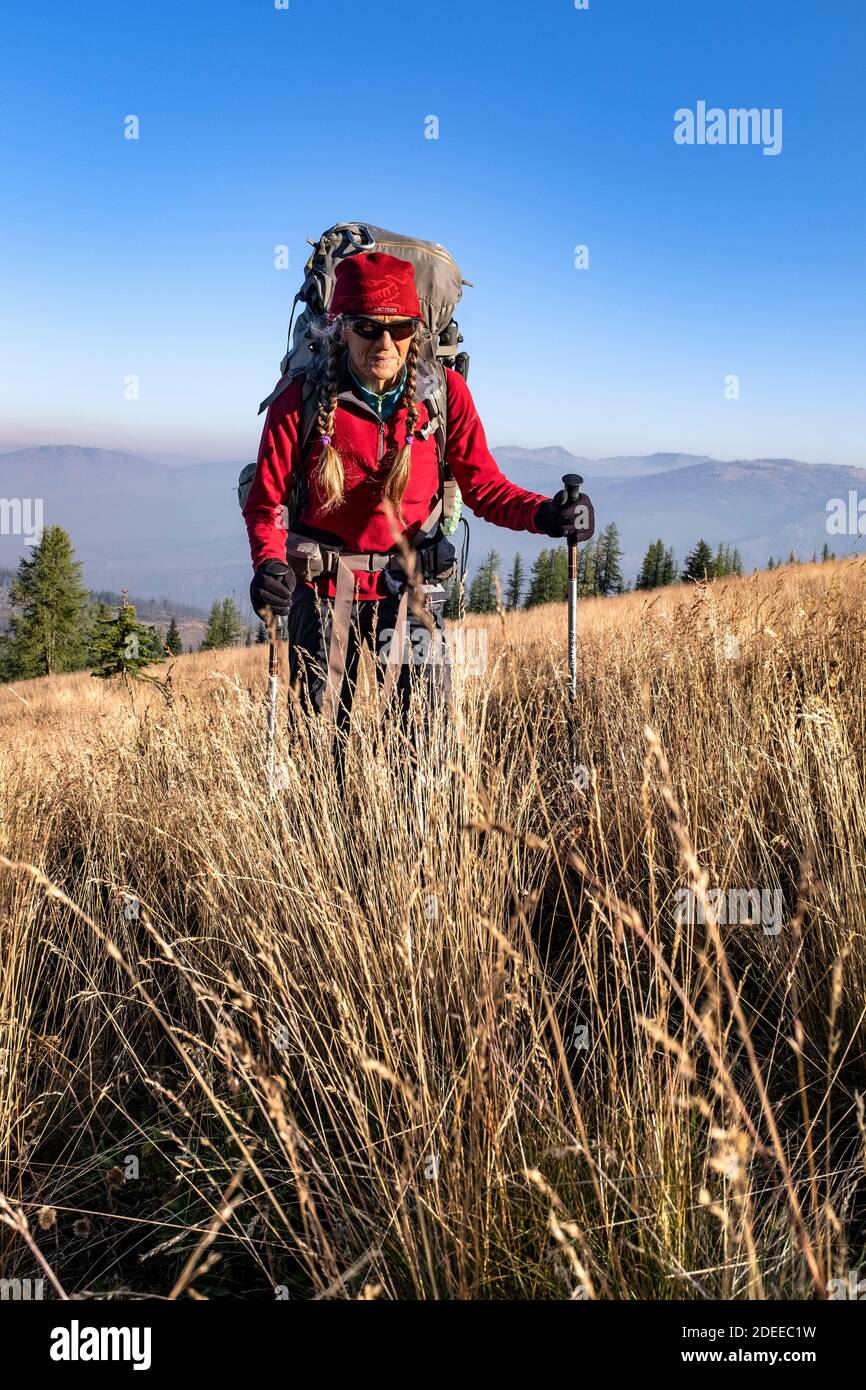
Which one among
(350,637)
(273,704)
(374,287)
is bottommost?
(273,704)

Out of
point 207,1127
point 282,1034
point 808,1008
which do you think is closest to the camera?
point 282,1034

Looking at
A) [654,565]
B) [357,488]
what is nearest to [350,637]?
[357,488]

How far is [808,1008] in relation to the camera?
2.32 m

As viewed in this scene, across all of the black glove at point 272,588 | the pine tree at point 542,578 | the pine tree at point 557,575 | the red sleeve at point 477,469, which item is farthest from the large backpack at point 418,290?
the pine tree at point 557,575

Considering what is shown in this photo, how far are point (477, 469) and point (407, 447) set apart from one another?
1.78 ft

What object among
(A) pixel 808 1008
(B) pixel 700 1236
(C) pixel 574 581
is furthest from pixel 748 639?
(B) pixel 700 1236

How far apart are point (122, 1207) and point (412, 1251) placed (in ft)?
3.32

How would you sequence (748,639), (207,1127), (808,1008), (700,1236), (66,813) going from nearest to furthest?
(700,1236) → (207,1127) → (808,1008) → (66,813) → (748,639)

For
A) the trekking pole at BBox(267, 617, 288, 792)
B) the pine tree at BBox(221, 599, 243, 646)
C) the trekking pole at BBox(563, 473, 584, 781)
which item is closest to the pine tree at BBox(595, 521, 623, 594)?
the pine tree at BBox(221, 599, 243, 646)

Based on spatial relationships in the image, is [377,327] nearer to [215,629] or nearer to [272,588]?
[272,588]

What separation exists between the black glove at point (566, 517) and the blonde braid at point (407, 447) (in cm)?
72

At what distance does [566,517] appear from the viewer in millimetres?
3830
